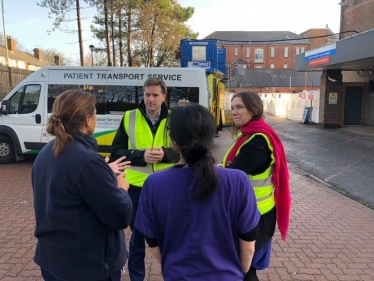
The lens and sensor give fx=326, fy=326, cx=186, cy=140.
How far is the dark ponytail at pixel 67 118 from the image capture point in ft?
5.52

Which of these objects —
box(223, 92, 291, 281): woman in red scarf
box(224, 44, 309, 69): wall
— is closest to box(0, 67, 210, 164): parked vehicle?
box(223, 92, 291, 281): woman in red scarf

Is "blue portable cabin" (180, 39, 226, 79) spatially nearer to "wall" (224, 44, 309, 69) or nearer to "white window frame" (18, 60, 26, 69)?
"white window frame" (18, 60, 26, 69)

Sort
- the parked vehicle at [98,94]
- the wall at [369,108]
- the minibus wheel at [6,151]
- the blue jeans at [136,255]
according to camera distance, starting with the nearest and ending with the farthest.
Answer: the blue jeans at [136,255]
the parked vehicle at [98,94]
the minibus wheel at [6,151]
the wall at [369,108]

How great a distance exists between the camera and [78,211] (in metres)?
1.71

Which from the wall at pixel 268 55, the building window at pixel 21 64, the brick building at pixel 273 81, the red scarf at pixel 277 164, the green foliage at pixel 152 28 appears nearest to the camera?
the red scarf at pixel 277 164

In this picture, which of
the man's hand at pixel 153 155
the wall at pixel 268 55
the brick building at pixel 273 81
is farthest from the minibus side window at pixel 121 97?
the wall at pixel 268 55

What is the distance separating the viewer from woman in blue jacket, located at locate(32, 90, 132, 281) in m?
1.66

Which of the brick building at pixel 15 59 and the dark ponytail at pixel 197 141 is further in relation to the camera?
the brick building at pixel 15 59

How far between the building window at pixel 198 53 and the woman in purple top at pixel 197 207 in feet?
57.1

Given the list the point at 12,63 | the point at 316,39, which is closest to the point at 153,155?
the point at 12,63

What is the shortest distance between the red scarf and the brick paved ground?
22cm

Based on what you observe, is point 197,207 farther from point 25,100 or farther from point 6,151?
point 6,151

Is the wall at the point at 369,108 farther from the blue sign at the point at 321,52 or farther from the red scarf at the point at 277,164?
the red scarf at the point at 277,164

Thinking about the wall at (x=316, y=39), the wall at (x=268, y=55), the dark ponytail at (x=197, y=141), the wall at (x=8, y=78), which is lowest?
the dark ponytail at (x=197, y=141)
